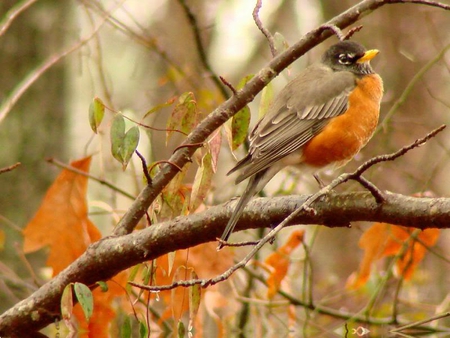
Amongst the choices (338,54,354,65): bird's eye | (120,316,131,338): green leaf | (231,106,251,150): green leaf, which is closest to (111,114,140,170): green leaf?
(231,106,251,150): green leaf

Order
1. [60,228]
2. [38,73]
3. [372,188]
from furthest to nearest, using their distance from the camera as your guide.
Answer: [38,73] → [60,228] → [372,188]

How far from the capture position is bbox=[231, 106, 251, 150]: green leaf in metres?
2.48

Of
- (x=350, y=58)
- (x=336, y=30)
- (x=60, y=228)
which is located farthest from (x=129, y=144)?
(x=350, y=58)

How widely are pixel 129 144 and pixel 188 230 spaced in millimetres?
341

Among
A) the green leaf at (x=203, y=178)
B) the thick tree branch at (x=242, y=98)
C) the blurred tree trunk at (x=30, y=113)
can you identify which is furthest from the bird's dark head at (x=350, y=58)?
the blurred tree trunk at (x=30, y=113)

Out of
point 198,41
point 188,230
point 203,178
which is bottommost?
point 188,230

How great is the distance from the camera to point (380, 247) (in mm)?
3371

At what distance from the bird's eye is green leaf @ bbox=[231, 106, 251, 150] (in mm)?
1575

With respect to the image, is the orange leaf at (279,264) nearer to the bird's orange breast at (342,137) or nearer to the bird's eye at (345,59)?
the bird's orange breast at (342,137)

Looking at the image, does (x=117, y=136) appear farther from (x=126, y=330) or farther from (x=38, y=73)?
(x=38, y=73)

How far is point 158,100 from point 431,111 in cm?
276

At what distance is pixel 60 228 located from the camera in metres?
2.99

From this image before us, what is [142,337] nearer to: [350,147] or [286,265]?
[286,265]

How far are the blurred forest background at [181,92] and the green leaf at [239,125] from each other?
0.86 meters
